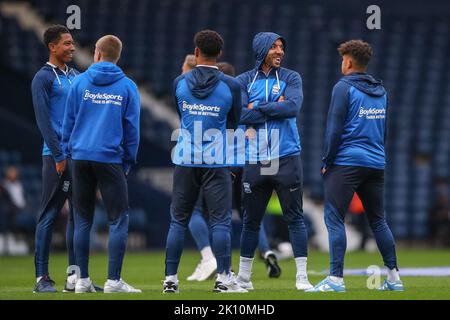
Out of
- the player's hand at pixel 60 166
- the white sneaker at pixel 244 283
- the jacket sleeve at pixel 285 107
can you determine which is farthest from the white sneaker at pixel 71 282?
the jacket sleeve at pixel 285 107

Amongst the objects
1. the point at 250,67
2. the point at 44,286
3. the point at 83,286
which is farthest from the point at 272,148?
the point at 250,67

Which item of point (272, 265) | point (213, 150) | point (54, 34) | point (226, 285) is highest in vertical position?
point (54, 34)

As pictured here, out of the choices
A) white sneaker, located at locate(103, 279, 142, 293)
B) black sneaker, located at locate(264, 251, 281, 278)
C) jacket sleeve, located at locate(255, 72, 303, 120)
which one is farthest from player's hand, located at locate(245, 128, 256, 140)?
black sneaker, located at locate(264, 251, 281, 278)

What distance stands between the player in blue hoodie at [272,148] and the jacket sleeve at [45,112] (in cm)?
167

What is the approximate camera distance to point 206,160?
9391 millimetres

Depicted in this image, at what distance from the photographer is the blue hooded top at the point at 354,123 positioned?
9.62 metres

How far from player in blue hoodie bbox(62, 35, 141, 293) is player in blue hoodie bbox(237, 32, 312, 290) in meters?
1.17

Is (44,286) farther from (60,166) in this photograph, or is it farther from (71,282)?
(60,166)

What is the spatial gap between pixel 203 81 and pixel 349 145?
1.42 meters

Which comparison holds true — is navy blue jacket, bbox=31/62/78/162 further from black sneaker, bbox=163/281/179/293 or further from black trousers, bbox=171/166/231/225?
black sneaker, bbox=163/281/179/293

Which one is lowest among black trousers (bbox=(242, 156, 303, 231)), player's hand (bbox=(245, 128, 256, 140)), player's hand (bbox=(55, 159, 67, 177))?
black trousers (bbox=(242, 156, 303, 231))

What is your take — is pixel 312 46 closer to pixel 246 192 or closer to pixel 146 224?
pixel 146 224

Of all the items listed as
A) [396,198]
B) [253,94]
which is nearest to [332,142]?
[253,94]

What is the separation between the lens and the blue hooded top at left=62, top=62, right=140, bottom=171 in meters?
9.31
